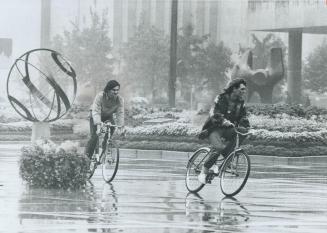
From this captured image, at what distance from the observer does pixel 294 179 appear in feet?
70.2

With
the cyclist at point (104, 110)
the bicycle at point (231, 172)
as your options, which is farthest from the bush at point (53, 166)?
the cyclist at point (104, 110)

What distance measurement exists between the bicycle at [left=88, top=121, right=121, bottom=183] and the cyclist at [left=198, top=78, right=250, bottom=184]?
2.14 meters

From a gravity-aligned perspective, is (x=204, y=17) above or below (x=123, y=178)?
above

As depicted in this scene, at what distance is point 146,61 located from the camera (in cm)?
8456

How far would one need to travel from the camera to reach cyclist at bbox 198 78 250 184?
16.5 metres

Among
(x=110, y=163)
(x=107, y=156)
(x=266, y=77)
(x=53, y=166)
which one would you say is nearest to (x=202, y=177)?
(x=53, y=166)

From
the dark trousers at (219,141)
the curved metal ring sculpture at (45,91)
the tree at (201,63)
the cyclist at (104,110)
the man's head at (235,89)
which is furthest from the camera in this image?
the tree at (201,63)

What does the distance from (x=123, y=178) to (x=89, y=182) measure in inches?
66.9

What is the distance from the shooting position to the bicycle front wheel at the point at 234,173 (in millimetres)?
16203

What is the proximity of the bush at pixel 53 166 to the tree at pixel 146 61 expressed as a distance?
66.5 metres

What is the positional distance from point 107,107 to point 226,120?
3174 millimetres

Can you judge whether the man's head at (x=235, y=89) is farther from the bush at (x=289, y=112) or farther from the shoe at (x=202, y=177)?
the bush at (x=289, y=112)

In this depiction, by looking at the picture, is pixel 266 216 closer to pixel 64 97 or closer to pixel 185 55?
pixel 64 97

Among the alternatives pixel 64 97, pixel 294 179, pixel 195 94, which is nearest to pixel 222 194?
pixel 294 179
